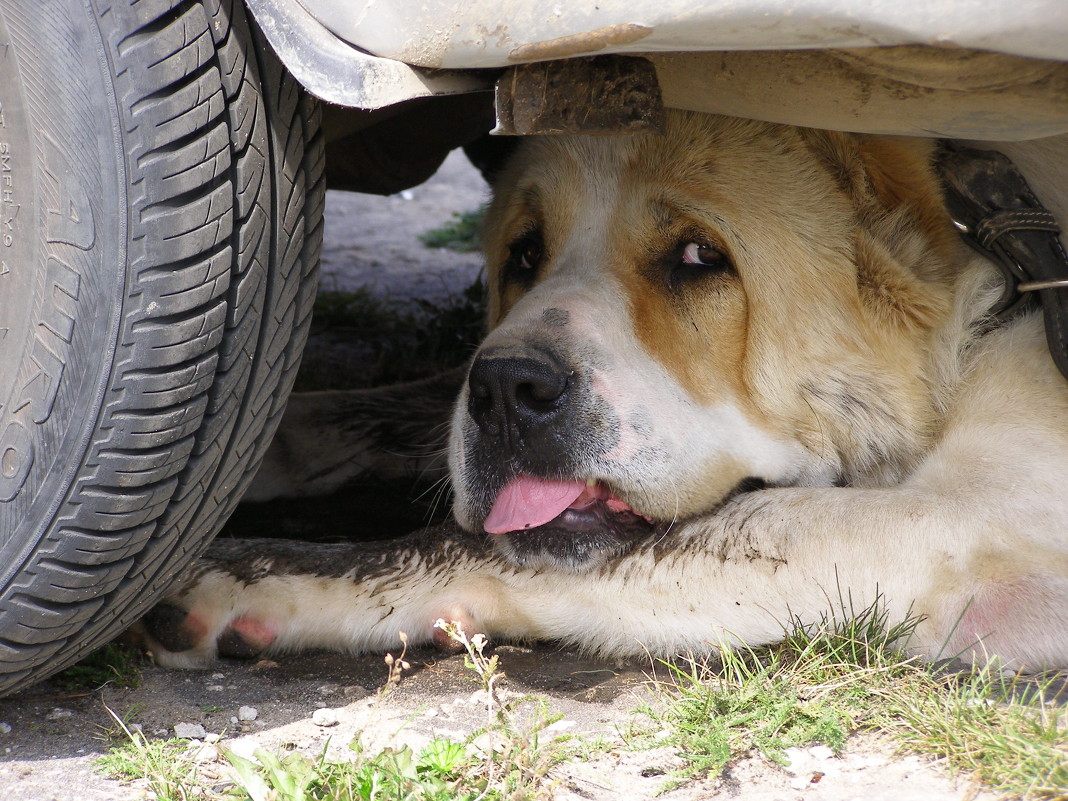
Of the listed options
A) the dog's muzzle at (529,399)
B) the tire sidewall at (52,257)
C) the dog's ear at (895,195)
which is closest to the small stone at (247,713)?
the tire sidewall at (52,257)

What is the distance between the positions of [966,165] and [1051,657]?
3.47 feet

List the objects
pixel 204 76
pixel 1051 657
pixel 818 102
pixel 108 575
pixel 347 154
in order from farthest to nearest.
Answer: pixel 347 154 < pixel 1051 657 < pixel 818 102 < pixel 108 575 < pixel 204 76

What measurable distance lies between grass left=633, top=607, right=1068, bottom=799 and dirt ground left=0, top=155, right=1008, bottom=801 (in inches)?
1.5

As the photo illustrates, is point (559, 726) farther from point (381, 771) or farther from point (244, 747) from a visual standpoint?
point (244, 747)

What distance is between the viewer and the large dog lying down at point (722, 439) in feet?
7.41

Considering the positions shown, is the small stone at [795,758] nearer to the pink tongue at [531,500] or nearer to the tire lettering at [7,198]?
the pink tongue at [531,500]

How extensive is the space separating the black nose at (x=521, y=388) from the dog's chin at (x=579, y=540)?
25 centimetres

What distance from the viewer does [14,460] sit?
5.79 ft

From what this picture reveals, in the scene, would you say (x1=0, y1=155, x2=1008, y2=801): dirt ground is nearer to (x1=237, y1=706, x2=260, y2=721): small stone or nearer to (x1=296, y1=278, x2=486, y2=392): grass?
(x1=237, y1=706, x2=260, y2=721): small stone

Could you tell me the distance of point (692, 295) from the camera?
2541 millimetres

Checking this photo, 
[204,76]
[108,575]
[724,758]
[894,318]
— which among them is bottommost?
[724,758]

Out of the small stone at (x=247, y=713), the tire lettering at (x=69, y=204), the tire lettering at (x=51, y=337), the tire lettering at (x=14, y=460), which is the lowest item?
the small stone at (x=247, y=713)

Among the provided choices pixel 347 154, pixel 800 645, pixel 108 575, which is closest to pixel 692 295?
pixel 800 645

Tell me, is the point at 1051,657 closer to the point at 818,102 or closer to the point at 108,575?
the point at 818,102
